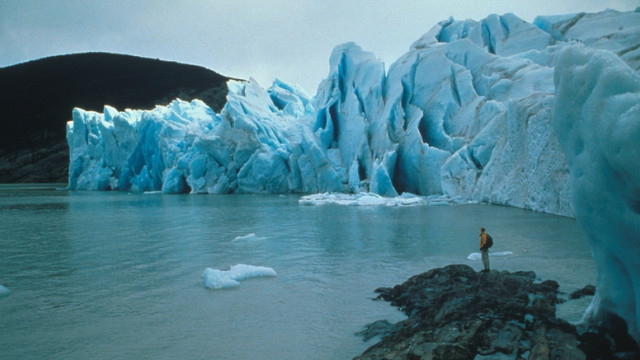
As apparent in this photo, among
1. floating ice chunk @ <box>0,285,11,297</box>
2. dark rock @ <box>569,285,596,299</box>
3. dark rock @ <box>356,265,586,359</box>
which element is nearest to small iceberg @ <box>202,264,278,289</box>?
dark rock @ <box>356,265,586,359</box>

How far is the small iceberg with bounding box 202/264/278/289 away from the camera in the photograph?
6398 millimetres

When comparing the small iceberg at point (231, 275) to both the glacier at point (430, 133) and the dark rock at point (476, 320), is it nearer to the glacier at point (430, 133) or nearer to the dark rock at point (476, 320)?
the dark rock at point (476, 320)

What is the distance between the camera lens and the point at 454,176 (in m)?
20.1

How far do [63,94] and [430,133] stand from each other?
8082 centimetres

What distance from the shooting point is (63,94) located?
82.9 m

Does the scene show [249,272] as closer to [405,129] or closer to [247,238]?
[247,238]

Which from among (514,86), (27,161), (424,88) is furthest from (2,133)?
(514,86)

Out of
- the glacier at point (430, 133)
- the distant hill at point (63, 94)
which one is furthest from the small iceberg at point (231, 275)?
the distant hill at point (63, 94)

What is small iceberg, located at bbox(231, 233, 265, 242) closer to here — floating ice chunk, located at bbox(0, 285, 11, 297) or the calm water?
the calm water

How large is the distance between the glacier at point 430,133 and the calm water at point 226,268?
1.82m

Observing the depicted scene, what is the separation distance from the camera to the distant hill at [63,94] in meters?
67.8

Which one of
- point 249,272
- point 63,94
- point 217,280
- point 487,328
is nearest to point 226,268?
point 249,272

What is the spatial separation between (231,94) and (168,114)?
7917 millimetres

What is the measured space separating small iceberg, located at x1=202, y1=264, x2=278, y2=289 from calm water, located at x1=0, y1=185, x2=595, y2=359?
0.13 metres
